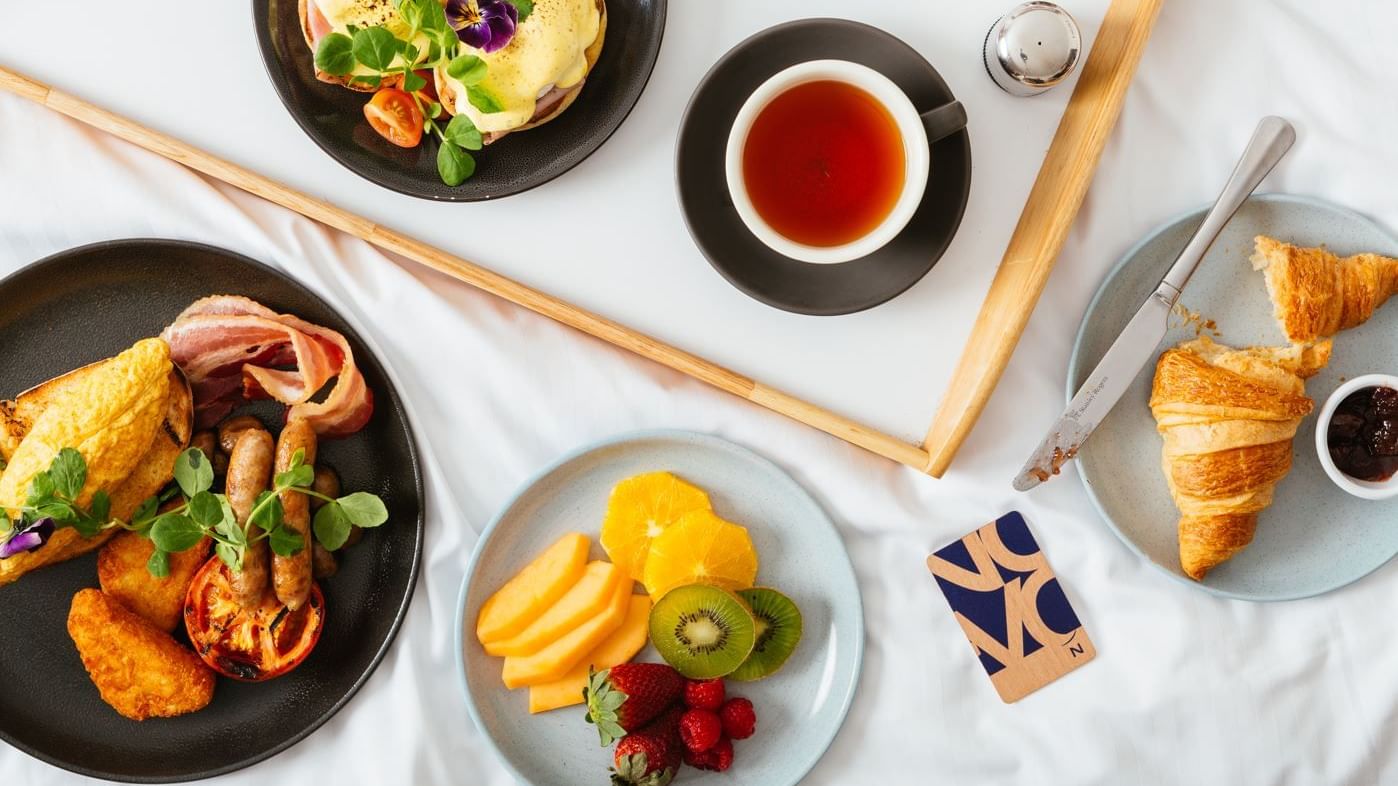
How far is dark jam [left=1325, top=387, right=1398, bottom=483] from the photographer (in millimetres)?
1245

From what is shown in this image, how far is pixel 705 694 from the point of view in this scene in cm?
130

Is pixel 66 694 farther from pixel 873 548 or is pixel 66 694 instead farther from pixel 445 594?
pixel 873 548

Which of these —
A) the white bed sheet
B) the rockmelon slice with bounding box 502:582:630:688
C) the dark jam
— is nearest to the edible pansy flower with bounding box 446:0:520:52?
the white bed sheet

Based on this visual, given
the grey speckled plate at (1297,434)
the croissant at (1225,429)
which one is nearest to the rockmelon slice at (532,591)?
the grey speckled plate at (1297,434)

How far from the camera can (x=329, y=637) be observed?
1.35 meters

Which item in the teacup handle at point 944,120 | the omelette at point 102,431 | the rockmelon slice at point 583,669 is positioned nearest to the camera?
the teacup handle at point 944,120

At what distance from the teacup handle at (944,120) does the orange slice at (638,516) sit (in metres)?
0.57

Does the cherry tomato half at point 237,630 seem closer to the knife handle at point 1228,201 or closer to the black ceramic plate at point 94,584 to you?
the black ceramic plate at point 94,584

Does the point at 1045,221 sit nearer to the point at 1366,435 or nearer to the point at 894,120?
the point at 894,120

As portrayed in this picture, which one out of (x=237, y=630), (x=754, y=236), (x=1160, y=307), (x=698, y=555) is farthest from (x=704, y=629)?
(x=1160, y=307)

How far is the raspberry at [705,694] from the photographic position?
1305 mm

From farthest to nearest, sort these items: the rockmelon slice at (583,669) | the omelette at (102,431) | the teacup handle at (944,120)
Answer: the rockmelon slice at (583,669)
the omelette at (102,431)
the teacup handle at (944,120)

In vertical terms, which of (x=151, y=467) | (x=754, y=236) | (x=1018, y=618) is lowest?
(x=1018, y=618)

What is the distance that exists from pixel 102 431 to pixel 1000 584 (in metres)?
1.21
